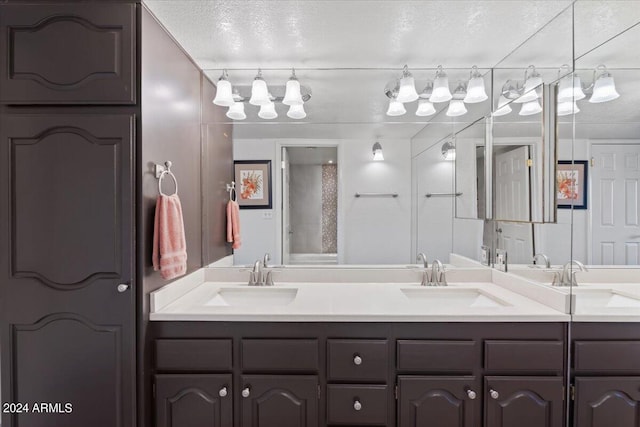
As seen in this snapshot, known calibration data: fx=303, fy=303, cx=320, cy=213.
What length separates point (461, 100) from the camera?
2006mm

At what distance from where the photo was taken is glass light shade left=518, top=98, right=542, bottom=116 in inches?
65.9

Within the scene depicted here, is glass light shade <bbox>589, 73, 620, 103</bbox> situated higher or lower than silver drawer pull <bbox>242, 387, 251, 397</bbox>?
higher

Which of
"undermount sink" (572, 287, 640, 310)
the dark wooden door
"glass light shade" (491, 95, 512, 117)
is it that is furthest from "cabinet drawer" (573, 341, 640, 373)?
the dark wooden door

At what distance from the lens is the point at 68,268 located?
1369mm

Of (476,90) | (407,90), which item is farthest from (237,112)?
(476,90)

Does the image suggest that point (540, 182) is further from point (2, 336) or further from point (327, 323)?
point (2, 336)

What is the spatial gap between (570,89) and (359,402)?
5.95ft

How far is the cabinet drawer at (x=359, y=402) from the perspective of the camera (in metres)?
1.39

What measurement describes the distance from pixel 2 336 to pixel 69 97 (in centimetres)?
112

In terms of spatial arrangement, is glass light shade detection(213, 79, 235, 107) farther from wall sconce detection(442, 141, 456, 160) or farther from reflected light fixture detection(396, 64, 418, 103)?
wall sconce detection(442, 141, 456, 160)

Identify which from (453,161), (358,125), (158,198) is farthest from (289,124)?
(453,161)

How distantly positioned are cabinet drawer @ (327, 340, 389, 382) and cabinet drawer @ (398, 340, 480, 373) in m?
0.09

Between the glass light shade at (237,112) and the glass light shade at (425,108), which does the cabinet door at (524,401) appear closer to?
the glass light shade at (425,108)

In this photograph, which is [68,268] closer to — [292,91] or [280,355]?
[280,355]
